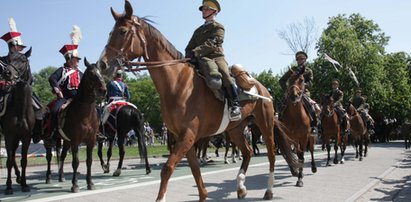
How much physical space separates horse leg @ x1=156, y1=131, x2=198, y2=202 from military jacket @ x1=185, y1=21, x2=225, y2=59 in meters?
1.52

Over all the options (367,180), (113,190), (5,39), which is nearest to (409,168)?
(367,180)

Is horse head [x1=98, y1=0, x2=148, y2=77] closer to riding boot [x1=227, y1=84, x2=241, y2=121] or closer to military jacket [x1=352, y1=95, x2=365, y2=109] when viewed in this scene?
riding boot [x1=227, y1=84, x2=241, y2=121]

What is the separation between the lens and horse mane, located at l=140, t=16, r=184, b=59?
6.32 metres

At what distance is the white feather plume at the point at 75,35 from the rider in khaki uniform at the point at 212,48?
18.0 ft

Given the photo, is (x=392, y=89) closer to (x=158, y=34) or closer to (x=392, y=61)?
(x=392, y=61)

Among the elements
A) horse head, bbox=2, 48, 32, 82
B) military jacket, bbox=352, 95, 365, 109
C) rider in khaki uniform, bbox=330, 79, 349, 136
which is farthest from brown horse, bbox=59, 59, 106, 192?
military jacket, bbox=352, 95, 365, 109

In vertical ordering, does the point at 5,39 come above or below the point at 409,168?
above

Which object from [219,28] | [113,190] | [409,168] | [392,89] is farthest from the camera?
[392,89]

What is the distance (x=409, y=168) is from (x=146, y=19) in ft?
41.0

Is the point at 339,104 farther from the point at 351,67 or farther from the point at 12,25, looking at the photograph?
the point at 351,67

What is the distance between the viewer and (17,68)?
30.9 feet

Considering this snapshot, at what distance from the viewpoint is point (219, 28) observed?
23.0ft

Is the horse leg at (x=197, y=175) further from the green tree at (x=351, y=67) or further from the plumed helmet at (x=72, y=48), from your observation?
the green tree at (x=351, y=67)

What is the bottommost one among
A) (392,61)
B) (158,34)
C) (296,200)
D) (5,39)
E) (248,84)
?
(296,200)
